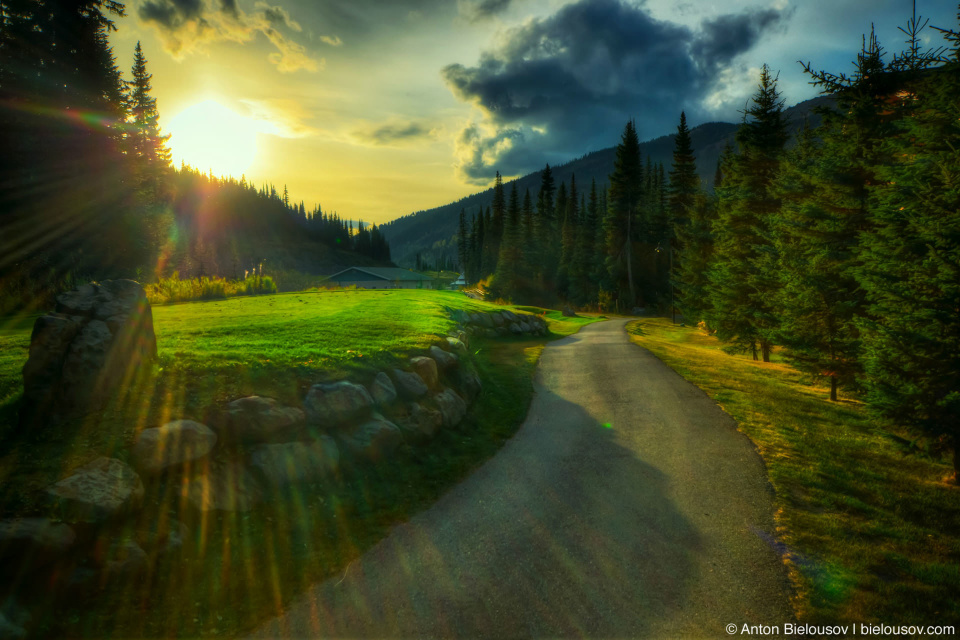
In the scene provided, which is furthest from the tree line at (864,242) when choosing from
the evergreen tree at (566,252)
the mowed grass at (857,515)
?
the evergreen tree at (566,252)

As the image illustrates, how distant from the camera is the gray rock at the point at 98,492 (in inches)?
190

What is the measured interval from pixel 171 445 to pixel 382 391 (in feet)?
12.4

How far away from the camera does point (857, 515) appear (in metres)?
6.67

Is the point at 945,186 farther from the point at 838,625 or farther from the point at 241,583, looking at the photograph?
the point at 241,583

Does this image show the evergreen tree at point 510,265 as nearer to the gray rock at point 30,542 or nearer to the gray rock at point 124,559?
the gray rock at point 124,559

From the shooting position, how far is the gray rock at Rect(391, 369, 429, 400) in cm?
957

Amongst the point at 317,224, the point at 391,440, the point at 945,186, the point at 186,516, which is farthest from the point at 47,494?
the point at 317,224

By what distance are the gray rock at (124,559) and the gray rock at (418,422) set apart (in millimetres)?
4476

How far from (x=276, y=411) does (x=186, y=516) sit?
1.89 metres

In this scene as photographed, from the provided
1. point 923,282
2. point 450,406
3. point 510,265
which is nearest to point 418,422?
point 450,406

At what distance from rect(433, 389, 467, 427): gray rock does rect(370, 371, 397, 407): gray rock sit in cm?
127

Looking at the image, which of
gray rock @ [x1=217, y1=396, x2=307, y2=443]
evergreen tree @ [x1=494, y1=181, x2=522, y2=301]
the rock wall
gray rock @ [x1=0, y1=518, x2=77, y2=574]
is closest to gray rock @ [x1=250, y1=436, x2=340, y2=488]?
the rock wall

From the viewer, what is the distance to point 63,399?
635cm

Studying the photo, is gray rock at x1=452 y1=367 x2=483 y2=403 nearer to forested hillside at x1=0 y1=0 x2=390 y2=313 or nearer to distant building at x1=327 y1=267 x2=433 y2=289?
forested hillside at x1=0 y1=0 x2=390 y2=313
